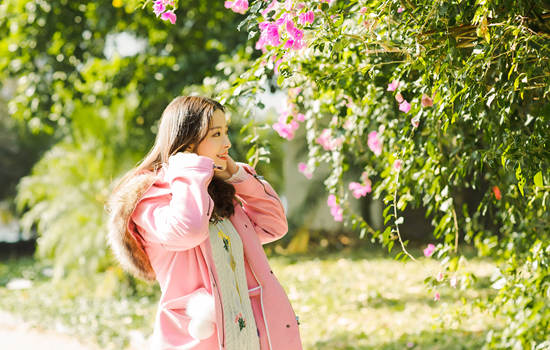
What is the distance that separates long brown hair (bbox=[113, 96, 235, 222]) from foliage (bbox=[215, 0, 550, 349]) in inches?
12.4

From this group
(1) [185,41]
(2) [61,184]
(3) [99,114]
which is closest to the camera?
(1) [185,41]

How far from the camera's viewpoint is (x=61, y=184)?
21.6ft

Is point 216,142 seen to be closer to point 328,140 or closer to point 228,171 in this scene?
point 228,171

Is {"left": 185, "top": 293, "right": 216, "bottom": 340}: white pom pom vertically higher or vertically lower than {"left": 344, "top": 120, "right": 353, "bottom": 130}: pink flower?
lower

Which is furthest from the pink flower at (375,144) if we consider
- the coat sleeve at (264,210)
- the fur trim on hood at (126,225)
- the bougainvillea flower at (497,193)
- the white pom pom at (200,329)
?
the white pom pom at (200,329)

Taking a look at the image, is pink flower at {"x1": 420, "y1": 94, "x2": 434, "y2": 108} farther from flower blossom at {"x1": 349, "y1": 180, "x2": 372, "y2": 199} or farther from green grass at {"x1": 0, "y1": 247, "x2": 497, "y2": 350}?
green grass at {"x1": 0, "y1": 247, "x2": 497, "y2": 350}

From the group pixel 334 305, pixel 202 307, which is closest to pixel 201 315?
pixel 202 307

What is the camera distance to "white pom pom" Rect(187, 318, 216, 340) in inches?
59.4

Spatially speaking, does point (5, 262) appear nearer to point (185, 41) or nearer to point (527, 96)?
point (185, 41)

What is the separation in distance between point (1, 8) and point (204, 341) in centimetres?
488

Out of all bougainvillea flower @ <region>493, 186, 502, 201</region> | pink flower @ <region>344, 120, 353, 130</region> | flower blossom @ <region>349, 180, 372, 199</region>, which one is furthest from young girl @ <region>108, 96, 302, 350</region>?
bougainvillea flower @ <region>493, 186, 502, 201</region>

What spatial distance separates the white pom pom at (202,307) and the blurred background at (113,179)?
238 centimetres

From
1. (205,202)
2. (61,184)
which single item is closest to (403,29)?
(205,202)

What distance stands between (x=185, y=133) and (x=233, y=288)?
56 centimetres
